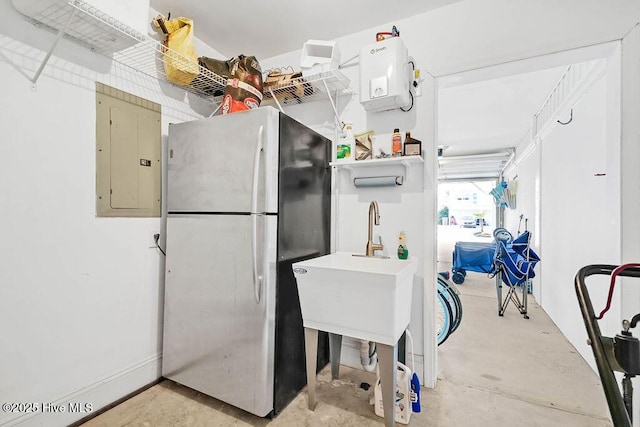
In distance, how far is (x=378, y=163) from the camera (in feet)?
6.88

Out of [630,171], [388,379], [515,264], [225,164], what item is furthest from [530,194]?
[225,164]

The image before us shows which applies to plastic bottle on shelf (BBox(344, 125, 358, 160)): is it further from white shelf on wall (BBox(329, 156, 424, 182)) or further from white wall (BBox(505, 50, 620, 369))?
white wall (BBox(505, 50, 620, 369))

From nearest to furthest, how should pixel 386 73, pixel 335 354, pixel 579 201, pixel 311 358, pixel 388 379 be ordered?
1. pixel 388 379
2. pixel 311 358
3. pixel 386 73
4. pixel 335 354
5. pixel 579 201

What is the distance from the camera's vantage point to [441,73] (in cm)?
198

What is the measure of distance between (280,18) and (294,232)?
161 cm

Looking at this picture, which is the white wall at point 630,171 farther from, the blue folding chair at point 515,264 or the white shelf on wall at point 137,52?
the blue folding chair at point 515,264

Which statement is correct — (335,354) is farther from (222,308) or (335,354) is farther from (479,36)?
(479,36)

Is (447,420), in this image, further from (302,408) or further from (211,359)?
(211,359)

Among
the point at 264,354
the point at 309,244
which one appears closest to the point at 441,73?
the point at 309,244

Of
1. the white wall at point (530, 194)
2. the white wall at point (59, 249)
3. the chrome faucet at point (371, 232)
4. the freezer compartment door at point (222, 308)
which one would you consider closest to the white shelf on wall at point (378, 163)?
the chrome faucet at point (371, 232)

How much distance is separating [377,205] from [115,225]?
1779 millimetres

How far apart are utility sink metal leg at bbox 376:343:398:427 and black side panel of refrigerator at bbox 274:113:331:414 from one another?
60 cm

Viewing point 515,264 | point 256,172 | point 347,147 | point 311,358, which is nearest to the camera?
point 256,172

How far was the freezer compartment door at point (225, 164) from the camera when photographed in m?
1.63
